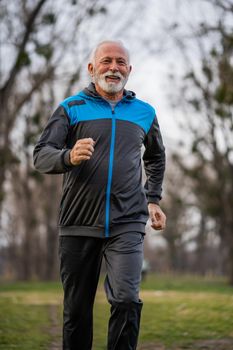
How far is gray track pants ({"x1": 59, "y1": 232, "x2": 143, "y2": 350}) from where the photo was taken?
464 centimetres

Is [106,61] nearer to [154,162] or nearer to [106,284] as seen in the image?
[154,162]

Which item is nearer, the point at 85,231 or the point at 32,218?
the point at 85,231

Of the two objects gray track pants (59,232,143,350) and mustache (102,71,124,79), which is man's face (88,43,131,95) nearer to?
mustache (102,71,124,79)

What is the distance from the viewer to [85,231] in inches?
191

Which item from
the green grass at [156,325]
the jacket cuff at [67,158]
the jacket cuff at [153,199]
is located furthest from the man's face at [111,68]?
the green grass at [156,325]

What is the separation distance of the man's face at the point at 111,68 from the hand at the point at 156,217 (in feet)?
2.90

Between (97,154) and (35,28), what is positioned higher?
(35,28)

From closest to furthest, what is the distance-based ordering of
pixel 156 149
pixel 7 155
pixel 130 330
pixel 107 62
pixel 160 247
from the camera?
pixel 130 330 → pixel 107 62 → pixel 156 149 → pixel 7 155 → pixel 160 247

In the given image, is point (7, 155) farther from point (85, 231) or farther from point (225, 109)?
point (85, 231)

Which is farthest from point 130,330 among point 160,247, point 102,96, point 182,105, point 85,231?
point 160,247

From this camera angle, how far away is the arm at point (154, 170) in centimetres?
519

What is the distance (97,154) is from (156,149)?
704 millimetres

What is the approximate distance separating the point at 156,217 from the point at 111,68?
1.10 meters

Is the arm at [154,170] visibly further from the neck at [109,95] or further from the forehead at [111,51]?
the forehead at [111,51]
